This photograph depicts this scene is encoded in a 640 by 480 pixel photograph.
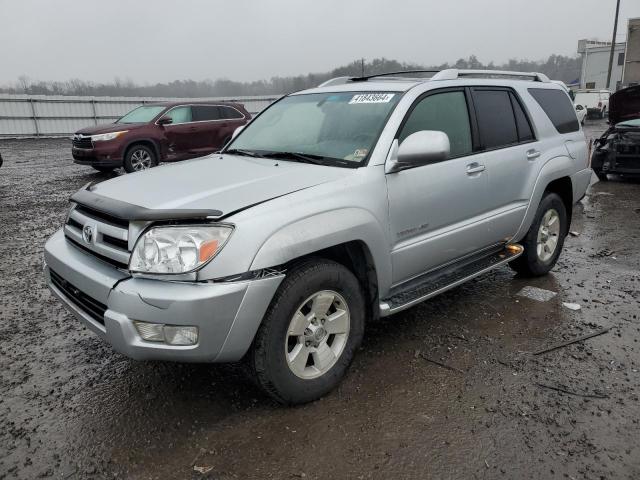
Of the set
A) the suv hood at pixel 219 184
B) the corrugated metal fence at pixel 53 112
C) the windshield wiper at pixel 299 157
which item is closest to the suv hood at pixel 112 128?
the suv hood at pixel 219 184

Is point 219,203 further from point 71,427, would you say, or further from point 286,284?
point 71,427

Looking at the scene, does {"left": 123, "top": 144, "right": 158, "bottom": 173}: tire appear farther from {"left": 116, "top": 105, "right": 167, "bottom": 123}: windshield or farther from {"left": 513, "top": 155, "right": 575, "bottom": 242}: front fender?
{"left": 513, "top": 155, "right": 575, "bottom": 242}: front fender

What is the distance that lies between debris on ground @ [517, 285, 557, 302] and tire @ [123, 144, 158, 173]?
9.29 meters

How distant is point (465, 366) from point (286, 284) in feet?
4.70

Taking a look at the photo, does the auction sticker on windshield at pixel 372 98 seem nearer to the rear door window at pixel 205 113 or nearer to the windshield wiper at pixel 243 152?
the windshield wiper at pixel 243 152

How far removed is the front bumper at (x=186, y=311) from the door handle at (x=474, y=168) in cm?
186

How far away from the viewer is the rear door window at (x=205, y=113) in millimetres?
12656

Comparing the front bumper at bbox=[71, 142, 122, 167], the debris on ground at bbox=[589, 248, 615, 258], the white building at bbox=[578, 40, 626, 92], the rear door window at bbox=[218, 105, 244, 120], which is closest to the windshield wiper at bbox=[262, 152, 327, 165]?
the debris on ground at bbox=[589, 248, 615, 258]

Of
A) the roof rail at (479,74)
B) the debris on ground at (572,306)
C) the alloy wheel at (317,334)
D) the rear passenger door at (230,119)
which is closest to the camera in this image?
the alloy wheel at (317,334)

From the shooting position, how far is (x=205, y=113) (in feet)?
42.1

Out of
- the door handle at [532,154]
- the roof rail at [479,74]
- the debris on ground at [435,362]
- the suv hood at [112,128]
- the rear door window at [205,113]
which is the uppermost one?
the roof rail at [479,74]

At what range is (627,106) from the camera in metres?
11.2

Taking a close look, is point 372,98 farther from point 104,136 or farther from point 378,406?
point 104,136

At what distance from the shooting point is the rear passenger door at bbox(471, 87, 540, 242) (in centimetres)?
396
